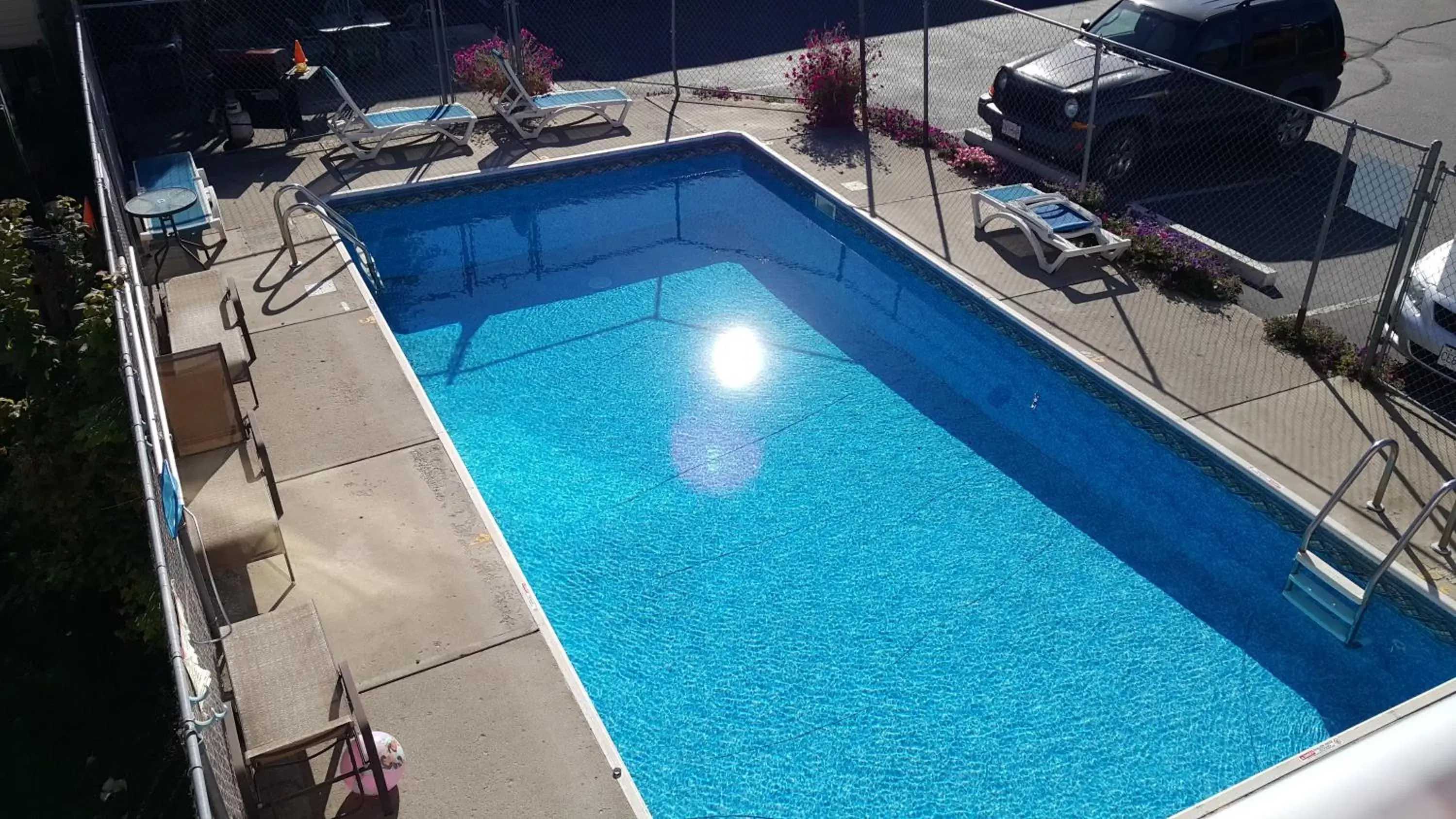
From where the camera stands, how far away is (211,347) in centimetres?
737

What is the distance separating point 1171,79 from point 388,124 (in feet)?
28.4

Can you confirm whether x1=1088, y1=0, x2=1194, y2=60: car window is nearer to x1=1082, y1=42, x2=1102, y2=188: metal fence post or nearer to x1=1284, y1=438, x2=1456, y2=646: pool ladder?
x1=1082, y1=42, x2=1102, y2=188: metal fence post

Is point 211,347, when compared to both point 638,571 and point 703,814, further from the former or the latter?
point 703,814

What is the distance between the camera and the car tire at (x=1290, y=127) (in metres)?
12.9

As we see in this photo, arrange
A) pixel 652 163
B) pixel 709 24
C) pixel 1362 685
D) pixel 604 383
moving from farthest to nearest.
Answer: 1. pixel 709 24
2. pixel 652 163
3. pixel 604 383
4. pixel 1362 685

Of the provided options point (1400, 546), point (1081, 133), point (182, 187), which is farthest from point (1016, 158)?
point (182, 187)

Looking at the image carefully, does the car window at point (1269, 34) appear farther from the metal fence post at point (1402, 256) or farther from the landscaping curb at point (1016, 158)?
the metal fence post at point (1402, 256)

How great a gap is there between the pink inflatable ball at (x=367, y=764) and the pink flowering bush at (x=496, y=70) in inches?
402

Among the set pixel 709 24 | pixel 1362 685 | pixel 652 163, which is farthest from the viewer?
pixel 709 24

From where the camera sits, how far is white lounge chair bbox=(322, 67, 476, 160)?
507 inches

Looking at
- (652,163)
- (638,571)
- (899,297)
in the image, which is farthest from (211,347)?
(652,163)

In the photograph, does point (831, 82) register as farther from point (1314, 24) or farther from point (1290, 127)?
point (1314, 24)

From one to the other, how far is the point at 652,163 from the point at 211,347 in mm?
7403

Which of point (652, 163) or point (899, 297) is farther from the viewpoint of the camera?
point (652, 163)
